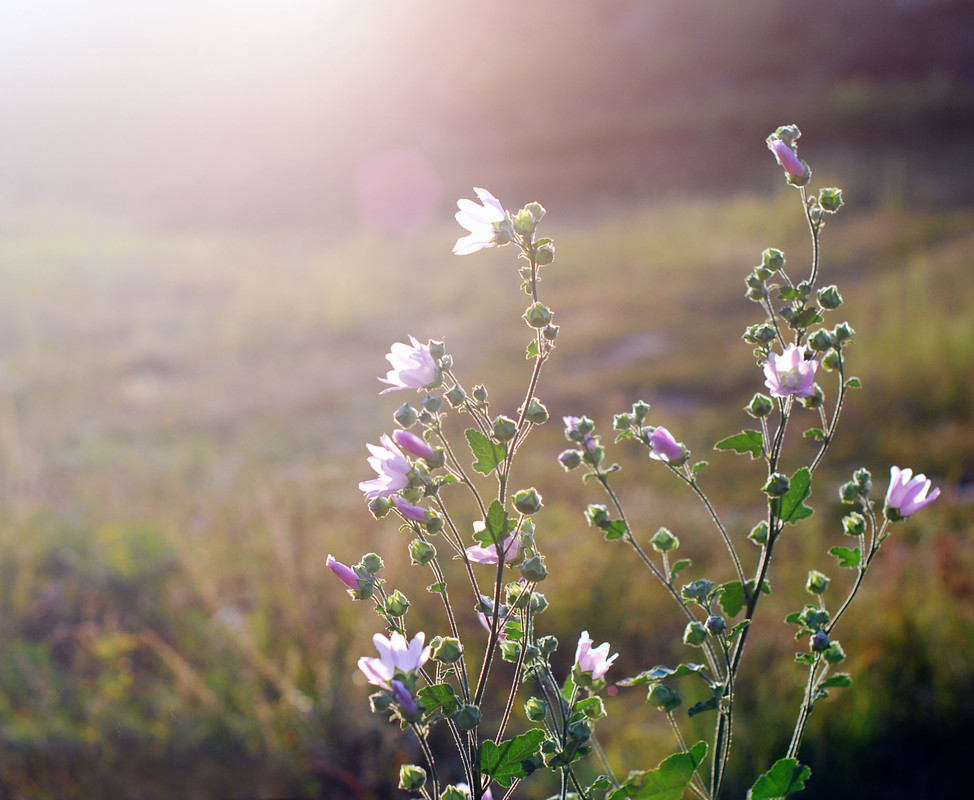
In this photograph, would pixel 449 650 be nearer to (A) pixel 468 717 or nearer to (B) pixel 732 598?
(A) pixel 468 717

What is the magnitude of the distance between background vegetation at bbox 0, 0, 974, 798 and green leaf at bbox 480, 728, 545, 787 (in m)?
1.34

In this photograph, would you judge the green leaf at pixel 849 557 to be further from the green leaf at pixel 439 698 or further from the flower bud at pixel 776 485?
the green leaf at pixel 439 698

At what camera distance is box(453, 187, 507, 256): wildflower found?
87 cm

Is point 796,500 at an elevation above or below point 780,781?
above

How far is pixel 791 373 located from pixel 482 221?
14.2 inches

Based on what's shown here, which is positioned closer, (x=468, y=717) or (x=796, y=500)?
(x=468, y=717)

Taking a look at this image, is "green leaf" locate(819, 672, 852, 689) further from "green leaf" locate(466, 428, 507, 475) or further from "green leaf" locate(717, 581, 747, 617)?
"green leaf" locate(466, 428, 507, 475)

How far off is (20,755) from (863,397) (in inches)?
192

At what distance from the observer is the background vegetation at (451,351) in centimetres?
245

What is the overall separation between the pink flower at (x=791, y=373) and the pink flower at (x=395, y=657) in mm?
433

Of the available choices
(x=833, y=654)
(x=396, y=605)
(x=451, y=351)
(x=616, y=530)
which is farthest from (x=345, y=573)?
(x=451, y=351)

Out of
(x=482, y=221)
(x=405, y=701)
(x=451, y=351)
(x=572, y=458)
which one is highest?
(x=451, y=351)

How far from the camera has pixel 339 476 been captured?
474 cm

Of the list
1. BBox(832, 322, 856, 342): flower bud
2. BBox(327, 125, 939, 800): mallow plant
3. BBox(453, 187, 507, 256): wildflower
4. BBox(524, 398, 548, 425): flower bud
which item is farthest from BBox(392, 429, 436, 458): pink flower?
BBox(832, 322, 856, 342): flower bud
